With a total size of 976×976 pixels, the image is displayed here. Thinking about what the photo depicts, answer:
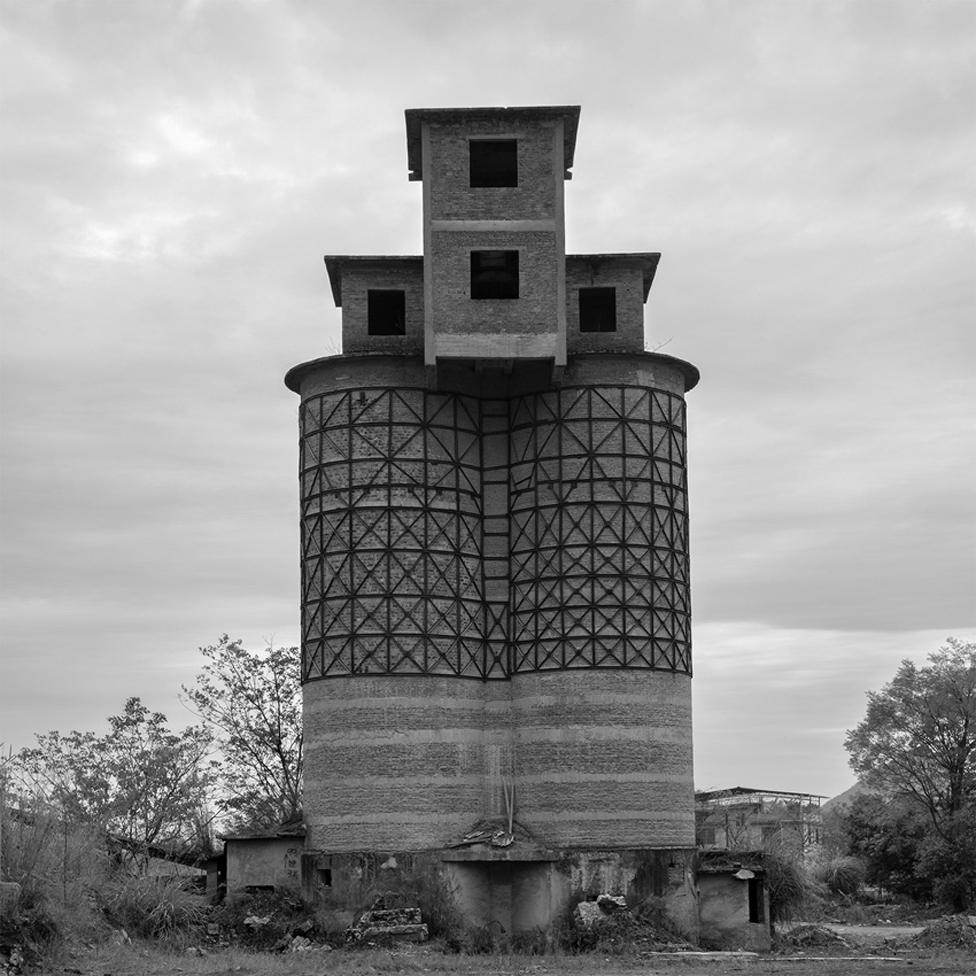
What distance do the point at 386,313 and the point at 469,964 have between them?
2180cm

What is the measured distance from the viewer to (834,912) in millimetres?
69438

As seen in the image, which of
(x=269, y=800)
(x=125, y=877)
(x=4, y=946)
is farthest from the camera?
(x=269, y=800)

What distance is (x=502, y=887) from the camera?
47375 mm

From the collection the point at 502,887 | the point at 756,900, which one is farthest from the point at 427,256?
the point at 756,900

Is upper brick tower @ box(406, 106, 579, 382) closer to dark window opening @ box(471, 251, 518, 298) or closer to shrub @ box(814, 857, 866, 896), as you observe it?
dark window opening @ box(471, 251, 518, 298)

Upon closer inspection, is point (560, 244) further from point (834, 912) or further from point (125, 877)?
point (834, 912)

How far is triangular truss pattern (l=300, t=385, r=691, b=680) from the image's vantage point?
48688 millimetres

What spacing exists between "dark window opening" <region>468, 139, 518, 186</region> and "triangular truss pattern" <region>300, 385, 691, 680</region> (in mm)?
7755

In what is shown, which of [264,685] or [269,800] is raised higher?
[264,685]

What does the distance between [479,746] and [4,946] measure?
17432 millimetres

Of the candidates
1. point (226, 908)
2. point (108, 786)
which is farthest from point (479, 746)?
point (108, 786)

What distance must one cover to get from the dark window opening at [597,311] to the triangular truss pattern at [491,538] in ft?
12.7

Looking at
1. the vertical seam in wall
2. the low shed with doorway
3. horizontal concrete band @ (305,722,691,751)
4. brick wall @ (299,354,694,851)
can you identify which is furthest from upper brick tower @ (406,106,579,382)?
the low shed with doorway

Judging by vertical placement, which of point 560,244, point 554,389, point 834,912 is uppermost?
point 560,244
